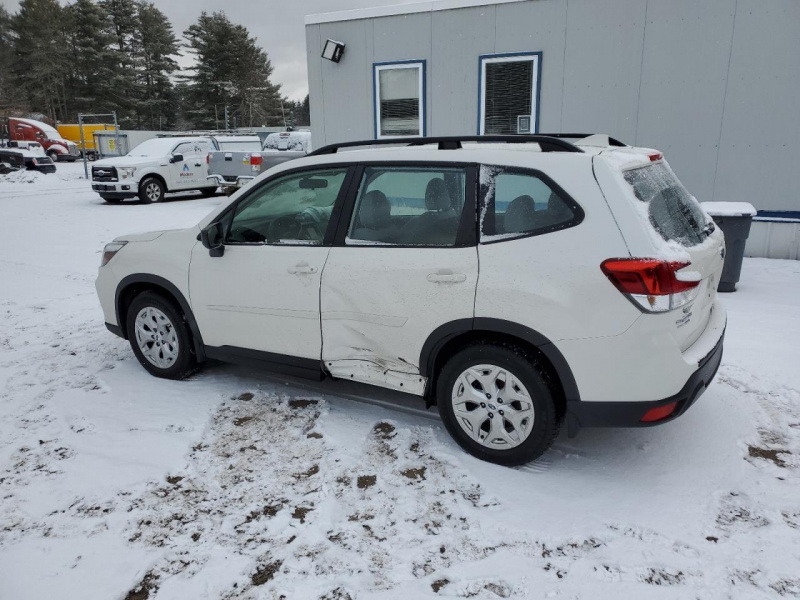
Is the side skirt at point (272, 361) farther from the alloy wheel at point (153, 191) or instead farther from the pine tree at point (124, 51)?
the pine tree at point (124, 51)

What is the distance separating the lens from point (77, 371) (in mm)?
4773

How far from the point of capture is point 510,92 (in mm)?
8906

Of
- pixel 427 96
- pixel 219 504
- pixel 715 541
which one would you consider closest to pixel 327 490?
pixel 219 504

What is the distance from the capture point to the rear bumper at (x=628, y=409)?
9.42 ft

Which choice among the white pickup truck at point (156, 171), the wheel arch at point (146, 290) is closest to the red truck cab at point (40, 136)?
the white pickup truck at point (156, 171)

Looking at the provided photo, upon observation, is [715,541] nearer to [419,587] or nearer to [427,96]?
[419,587]

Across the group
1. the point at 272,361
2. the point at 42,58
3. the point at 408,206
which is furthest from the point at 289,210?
the point at 42,58

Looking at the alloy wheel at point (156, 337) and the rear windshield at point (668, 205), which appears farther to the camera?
the alloy wheel at point (156, 337)

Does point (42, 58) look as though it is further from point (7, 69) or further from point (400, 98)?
point (400, 98)

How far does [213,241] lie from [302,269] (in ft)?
2.56

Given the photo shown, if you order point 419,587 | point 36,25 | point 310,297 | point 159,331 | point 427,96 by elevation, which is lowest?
point 419,587

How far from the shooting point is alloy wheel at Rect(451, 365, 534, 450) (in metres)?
3.13

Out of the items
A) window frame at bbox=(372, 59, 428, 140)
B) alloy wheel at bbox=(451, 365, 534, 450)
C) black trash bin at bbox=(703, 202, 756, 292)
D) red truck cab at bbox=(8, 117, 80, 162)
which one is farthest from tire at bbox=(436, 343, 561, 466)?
red truck cab at bbox=(8, 117, 80, 162)

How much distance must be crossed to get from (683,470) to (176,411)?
3175 mm
